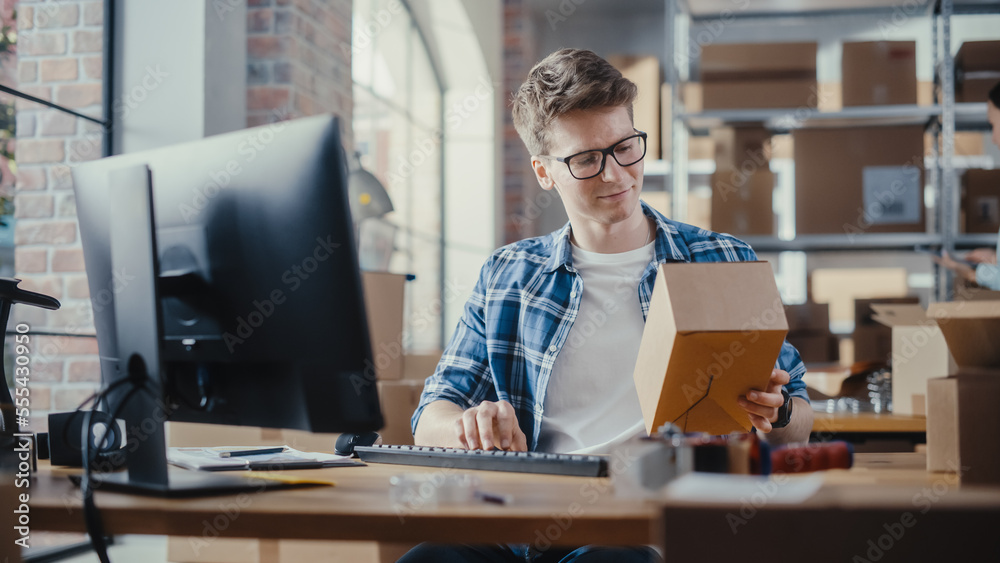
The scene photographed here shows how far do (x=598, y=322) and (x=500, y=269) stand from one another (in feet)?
0.79

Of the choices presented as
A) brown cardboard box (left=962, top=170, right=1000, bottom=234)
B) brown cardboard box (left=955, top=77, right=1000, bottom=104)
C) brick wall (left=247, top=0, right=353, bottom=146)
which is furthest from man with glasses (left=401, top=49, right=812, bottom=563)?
brown cardboard box (left=955, top=77, right=1000, bottom=104)

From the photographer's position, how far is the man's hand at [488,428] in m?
1.15

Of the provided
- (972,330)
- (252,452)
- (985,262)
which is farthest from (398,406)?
(985,262)

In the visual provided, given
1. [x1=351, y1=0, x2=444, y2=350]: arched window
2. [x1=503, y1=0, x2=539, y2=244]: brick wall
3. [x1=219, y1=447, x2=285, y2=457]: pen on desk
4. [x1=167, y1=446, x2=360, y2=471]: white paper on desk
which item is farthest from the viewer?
[x1=503, y1=0, x2=539, y2=244]: brick wall

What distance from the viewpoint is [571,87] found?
1480 mm

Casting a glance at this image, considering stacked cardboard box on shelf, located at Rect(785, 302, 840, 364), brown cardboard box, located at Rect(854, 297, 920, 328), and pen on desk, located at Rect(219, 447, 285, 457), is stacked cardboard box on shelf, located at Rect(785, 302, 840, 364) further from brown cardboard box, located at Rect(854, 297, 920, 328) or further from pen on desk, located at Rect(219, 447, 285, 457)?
pen on desk, located at Rect(219, 447, 285, 457)

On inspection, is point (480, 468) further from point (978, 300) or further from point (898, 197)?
point (898, 197)

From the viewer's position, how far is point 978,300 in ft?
3.22

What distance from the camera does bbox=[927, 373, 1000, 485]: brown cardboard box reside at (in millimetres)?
907

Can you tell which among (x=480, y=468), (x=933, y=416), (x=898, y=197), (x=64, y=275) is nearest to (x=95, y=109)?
(x=64, y=275)

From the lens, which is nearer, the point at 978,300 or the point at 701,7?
the point at 978,300

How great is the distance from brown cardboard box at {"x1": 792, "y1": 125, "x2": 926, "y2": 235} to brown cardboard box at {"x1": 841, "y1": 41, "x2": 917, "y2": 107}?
114 mm

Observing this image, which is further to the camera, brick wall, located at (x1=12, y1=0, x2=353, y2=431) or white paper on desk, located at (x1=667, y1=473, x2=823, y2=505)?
brick wall, located at (x1=12, y1=0, x2=353, y2=431)

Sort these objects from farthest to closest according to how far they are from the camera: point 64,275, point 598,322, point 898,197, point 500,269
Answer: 1. point 898,197
2. point 64,275
3. point 500,269
4. point 598,322
